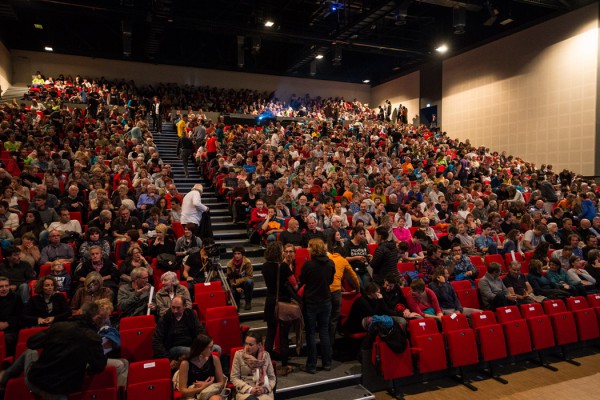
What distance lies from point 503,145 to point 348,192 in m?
9.95

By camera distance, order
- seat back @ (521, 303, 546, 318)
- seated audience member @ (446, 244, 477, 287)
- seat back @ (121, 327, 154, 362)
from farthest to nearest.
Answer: seated audience member @ (446, 244, 477, 287)
seat back @ (521, 303, 546, 318)
seat back @ (121, 327, 154, 362)

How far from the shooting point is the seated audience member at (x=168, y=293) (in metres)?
4.08

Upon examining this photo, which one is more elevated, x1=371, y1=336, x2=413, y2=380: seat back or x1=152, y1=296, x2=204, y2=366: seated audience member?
x1=152, y1=296, x2=204, y2=366: seated audience member

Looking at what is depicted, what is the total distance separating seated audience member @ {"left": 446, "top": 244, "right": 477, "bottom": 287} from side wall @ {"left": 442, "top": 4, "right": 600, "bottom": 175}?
9.05m

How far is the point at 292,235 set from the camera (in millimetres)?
5801

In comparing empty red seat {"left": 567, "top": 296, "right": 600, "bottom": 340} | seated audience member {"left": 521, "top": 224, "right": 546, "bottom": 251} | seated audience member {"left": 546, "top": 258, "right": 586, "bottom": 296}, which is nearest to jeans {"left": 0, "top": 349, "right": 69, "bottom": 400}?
empty red seat {"left": 567, "top": 296, "right": 600, "bottom": 340}

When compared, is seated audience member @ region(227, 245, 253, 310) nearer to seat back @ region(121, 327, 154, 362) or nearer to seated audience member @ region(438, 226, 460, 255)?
seat back @ region(121, 327, 154, 362)

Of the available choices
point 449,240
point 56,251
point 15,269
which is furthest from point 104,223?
point 449,240

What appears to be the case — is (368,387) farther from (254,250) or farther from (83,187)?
(83,187)

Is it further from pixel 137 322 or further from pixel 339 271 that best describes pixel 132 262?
pixel 339 271

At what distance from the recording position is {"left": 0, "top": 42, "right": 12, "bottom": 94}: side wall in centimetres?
1606

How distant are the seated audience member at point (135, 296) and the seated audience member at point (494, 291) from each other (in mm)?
4271

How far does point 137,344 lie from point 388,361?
252 cm

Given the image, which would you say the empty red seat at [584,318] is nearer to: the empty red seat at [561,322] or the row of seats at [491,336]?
the row of seats at [491,336]
